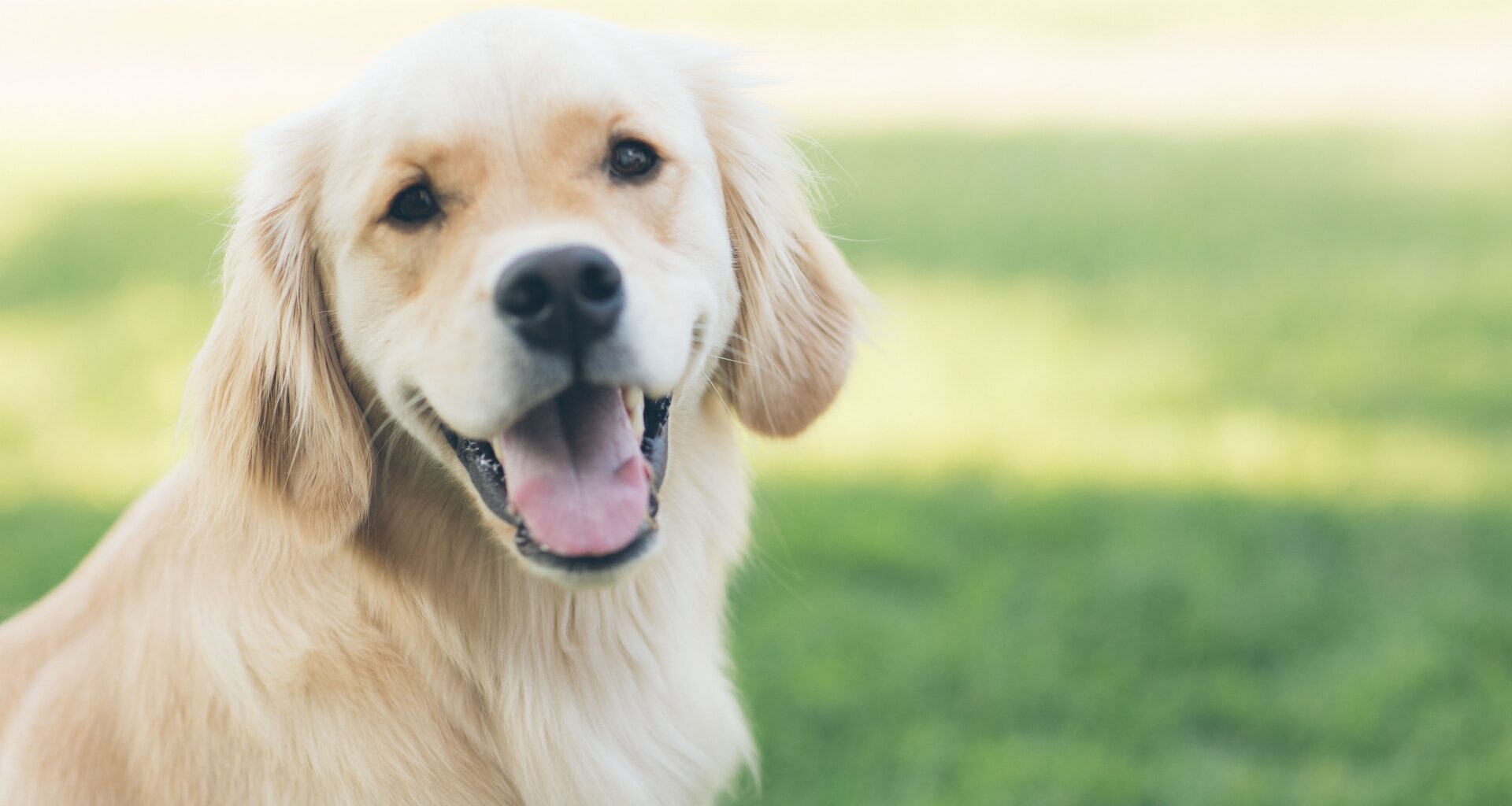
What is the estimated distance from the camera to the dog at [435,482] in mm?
2285

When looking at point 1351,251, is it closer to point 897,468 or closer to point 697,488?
point 897,468

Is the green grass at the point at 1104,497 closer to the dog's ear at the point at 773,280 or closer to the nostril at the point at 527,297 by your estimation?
the dog's ear at the point at 773,280

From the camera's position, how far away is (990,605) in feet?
14.5

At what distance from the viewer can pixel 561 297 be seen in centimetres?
214

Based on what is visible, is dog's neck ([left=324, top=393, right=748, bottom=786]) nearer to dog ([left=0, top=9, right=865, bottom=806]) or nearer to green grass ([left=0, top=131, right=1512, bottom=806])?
dog ([left=0, top=9, right=865, bottom=806])

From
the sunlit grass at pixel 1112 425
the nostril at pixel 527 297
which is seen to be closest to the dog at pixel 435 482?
the nostril at pixel 527 297

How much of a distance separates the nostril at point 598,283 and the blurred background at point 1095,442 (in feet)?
3.50

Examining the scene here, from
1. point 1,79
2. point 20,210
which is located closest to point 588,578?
point 20,210

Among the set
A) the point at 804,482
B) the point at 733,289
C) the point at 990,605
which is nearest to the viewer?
the point at 733,289

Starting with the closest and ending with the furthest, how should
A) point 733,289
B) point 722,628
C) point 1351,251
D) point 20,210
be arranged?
1. point 733,289
2. point 722,628
3. point 1351,251
4. point 20,210

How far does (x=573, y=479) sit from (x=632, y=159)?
2.08ft

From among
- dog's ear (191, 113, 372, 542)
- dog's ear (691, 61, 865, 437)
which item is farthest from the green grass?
dog's ear (191, 113, 372, 542)

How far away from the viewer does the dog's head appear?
2209mm

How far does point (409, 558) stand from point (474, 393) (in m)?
0.49
